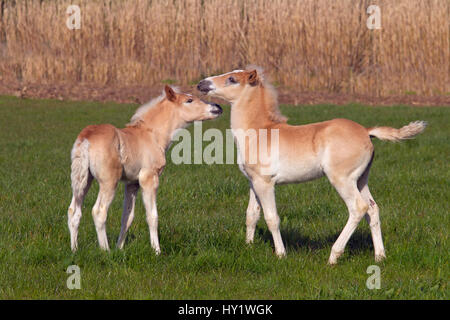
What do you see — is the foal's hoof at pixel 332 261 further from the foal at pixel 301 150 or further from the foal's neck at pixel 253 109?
the foal's neck at pixel 253 109

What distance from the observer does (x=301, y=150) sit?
6.63 metres

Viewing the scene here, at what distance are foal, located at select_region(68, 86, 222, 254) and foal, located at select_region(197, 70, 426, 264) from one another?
0.49 meters

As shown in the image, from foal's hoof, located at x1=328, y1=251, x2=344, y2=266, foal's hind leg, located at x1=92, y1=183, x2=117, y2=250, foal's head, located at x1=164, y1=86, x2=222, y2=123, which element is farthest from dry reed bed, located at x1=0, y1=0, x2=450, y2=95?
foal's hind leg, located at x1=92, y1=183, x2=117, y2=250

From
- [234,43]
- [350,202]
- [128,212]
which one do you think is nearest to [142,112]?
[128,212]

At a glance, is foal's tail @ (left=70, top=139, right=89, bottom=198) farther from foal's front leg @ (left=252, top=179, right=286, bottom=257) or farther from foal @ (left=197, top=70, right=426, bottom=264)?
foal's front leg @ (left=252, top=179, right=286, bottom=257)

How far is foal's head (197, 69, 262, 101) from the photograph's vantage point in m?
6.96

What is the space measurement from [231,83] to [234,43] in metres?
17.8

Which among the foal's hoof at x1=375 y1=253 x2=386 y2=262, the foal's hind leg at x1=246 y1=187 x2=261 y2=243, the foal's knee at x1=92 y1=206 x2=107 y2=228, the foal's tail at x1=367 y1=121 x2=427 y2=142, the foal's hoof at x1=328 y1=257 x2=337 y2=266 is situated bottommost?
the foal's hoof at x1=375 y1=253 x2=386 y2=262

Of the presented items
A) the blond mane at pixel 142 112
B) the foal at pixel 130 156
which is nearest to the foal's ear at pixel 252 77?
the foal at pixel 130 156

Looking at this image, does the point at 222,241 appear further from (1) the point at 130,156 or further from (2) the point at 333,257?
(1) the point at 130,156

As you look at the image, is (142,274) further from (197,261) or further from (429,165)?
(429,165)

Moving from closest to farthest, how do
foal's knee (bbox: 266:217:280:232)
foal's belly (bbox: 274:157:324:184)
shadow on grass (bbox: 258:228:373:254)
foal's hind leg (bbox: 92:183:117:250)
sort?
1. foal's hind leg (bbox: 92:183:117:250)
2. foal's belly (bbox: 274:157:324:184)
3. foal's knee (bbox: 266:217:280:232)
4. shadow on grass (bbox: 258:228:373:254)
